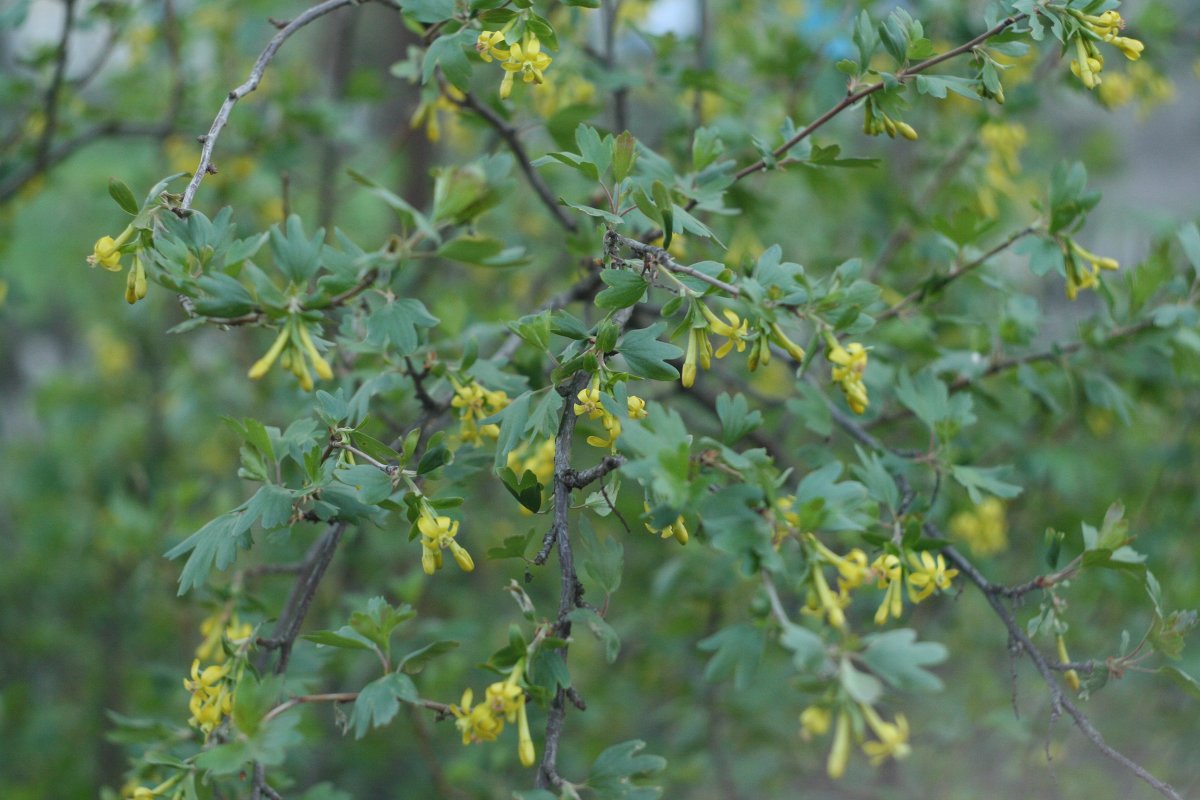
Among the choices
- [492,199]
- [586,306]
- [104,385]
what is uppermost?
[492,199]

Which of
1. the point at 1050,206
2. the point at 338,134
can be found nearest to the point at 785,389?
the point at 338,134

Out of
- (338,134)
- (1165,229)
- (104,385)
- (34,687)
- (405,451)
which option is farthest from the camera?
(104,385)

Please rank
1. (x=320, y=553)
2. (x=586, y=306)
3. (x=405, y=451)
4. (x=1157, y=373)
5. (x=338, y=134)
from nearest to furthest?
(x=405, y=451) → (x=320, y=553) → (x=586, y=306) → (x=1157, y=373) → (x=338, y=134)

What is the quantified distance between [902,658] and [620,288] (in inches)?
17.1

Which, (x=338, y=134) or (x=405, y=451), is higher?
(x=405, y=451)

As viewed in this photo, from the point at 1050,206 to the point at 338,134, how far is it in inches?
65.1

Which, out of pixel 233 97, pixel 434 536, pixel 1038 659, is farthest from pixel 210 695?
pixel 1038 659

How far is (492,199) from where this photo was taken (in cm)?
97

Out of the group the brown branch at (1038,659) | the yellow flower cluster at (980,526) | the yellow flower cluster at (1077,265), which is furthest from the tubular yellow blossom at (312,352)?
the yellow flower cluster at (980,526)

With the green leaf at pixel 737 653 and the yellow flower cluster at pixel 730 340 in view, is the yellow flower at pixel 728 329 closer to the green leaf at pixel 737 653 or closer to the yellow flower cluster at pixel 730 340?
the yellow flower cluster at pixel 730 340

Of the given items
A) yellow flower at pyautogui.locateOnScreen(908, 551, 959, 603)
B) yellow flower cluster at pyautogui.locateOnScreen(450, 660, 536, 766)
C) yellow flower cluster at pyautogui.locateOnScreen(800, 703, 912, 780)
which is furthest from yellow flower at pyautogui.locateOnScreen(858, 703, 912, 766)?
yellow flower cluster at pyautogui.locateOnScreen(450, 660, 536, 766)

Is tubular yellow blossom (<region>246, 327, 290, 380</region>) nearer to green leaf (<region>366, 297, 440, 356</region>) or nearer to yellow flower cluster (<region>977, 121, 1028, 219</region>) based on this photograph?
green leaf (<region>366, 297, 440, 356</region>)

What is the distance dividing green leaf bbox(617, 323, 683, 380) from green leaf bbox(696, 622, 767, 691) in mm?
263

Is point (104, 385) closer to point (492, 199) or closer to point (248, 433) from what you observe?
point (248, 433)
